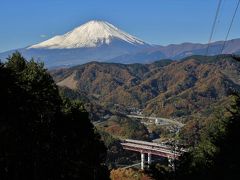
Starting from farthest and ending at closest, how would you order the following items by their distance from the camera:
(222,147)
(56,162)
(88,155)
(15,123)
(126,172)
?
(126,172), (88,155), (56,162), (15,123), (222,147)

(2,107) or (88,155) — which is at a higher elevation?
(2,107)

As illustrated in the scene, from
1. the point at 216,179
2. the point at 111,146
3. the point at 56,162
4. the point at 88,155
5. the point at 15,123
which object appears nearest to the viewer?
the point at 216,179

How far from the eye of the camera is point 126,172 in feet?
214

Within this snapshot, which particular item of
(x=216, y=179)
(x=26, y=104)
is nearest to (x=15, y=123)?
(x=26, y=104)

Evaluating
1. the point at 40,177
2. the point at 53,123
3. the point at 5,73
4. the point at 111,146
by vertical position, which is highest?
the point at 5,73

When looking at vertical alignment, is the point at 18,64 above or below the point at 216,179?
above

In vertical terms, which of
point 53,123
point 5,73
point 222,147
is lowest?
point 53,123

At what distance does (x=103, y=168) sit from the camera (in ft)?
139

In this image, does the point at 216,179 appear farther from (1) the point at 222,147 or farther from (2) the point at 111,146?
(2) the point at 111,146

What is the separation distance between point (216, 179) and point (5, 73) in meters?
16.7

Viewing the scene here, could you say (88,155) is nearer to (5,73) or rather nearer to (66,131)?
Answer: (66,131)

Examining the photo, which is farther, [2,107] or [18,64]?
[18,64]

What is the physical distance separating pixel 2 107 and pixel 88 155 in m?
14.2

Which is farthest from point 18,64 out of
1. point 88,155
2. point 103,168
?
point 103,168
